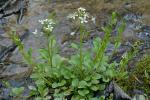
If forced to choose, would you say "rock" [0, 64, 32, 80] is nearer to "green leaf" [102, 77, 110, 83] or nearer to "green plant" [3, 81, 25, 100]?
"green plant" [3, 81, 25, 100]

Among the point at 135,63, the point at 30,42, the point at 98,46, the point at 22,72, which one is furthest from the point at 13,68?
the point at 135,63

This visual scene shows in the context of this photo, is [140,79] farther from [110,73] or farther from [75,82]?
[75,82]

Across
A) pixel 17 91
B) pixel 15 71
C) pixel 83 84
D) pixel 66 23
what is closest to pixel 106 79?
pixel 83 84

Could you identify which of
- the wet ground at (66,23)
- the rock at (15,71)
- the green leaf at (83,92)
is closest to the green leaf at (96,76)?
the green leaf at (83,92)

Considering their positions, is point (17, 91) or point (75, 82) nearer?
point (75, 82)

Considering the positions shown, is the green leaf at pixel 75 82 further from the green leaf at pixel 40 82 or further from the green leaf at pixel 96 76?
the green leaf at pixel 40 82

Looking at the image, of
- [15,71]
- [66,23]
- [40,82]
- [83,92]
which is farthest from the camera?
[66,23]

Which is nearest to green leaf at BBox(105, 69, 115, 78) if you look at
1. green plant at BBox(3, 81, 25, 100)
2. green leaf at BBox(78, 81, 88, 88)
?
green leaf at BBox(78, 81, 88, 88)
